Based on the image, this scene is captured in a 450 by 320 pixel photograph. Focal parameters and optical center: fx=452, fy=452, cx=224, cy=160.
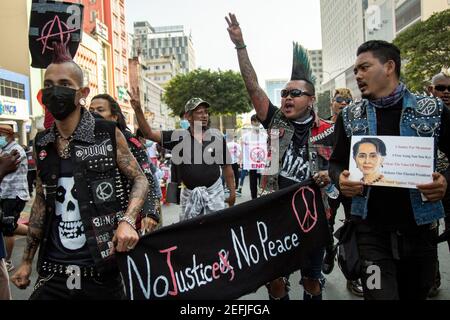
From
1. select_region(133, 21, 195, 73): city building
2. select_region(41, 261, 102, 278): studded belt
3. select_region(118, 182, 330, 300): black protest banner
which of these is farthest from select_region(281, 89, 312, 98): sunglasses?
select_region(133, 21, 195, 73): city building

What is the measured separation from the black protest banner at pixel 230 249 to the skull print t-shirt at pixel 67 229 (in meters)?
0.25

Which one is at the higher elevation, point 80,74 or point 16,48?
point 16,48

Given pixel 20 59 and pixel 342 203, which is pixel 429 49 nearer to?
pixel 20 59

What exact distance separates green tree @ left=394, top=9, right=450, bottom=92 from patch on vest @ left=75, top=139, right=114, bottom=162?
34.2m

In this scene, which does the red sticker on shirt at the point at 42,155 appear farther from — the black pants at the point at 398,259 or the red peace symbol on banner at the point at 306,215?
the black pants at the point at 398,259

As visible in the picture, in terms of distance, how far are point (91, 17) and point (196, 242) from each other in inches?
2221

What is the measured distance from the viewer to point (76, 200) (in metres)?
2.62

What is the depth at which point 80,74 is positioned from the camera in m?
2.77

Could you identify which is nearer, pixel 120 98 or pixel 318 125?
pixel 318 125

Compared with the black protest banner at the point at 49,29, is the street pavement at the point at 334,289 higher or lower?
lower

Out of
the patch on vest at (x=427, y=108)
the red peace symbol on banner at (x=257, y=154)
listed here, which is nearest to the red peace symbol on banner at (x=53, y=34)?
the patch on vest at (x=427, y=108)

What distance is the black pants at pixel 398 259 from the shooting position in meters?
2.85

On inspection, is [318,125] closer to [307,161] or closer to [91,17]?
[307,161]
